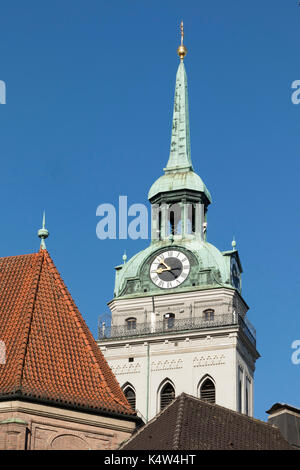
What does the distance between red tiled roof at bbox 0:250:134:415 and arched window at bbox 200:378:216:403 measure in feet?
88.3

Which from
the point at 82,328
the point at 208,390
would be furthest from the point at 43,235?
the point at 208,390

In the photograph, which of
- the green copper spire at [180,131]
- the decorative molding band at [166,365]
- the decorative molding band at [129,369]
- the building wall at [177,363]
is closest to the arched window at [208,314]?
the building wall at [177,363]

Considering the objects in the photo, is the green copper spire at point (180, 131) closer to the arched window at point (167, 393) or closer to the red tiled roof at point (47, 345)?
the arched window at point (167, 393)

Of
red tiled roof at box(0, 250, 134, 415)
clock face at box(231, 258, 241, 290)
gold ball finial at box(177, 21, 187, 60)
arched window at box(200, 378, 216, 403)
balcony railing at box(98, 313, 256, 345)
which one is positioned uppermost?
gold ball finial at box(177, 21, 187, 60)

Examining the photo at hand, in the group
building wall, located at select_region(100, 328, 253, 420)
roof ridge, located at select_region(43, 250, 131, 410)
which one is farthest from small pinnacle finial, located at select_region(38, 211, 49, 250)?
building wall, located at select_region(100, 328, 253, 420)

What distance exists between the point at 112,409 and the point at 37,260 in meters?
6.41

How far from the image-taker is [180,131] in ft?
276

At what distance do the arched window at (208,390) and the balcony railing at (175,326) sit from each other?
10.3 ft

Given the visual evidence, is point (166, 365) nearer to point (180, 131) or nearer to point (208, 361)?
point (208, 361)

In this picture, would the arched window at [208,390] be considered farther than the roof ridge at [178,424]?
Yes

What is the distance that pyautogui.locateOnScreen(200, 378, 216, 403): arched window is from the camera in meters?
71.6

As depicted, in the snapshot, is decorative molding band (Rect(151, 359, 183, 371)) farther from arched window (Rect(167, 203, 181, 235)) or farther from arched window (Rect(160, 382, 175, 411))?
arched window (Rect(167, 203, 181, 235))

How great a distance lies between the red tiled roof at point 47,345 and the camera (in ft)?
138
